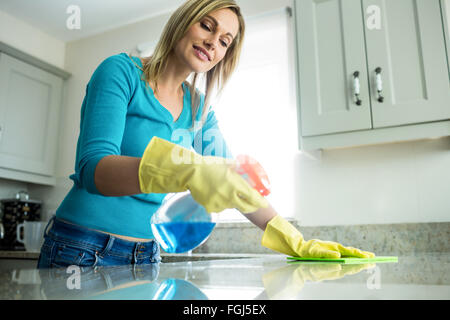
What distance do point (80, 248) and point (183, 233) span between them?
1.38 ft

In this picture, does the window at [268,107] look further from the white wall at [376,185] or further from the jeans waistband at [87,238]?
the jeans waistband at [87,238]

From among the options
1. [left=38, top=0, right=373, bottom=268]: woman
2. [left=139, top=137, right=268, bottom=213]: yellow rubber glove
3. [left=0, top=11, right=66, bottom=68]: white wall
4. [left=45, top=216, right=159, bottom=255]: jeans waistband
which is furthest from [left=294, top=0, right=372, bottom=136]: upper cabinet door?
[left=0, top=11, right=66, bottom=68]: white wall

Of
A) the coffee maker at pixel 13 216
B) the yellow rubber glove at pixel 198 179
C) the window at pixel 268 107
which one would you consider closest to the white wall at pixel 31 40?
the coffee maker at pixel 13 216

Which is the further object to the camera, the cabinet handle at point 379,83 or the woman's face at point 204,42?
the cabinet handle at point 379,83

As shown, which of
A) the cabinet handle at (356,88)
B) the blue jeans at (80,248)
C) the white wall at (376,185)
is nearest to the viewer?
the blue jeans at (80,248)

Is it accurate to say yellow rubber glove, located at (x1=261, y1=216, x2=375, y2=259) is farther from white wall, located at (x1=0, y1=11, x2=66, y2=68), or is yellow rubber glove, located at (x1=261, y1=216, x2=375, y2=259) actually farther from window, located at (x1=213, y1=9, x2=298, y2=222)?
white wall, located at (x1=0, y1=11, x2=66, y2=68)

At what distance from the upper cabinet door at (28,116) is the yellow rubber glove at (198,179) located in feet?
8.30

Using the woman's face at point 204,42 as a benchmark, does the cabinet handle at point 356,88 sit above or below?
above

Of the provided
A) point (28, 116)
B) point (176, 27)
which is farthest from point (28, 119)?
point (176, 27)

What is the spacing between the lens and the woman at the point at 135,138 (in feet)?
2.15

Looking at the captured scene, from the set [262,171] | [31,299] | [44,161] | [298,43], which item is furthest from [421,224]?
[44,161]

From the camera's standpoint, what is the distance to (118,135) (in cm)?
67

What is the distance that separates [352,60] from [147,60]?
1141mm

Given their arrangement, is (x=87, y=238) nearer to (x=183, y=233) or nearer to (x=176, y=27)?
(x=183, y=233)
